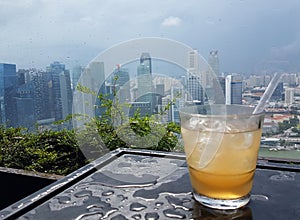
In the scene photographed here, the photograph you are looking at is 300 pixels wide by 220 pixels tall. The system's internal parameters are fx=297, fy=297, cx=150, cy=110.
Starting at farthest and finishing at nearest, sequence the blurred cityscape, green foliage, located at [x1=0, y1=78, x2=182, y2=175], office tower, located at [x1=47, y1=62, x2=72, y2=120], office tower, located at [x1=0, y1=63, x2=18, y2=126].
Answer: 1. office tower, located at [x1=0, y1=63, x2=18, y2=126]
2. office tower, located at [x1=47, y1=62, x2=72, y2=120]
3. green foliage, located at [x1=0, y1=78, x2=182, y2=175]
4. the blurred cityscape

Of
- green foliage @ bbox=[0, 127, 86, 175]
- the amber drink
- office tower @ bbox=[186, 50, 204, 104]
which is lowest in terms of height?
green foliage @ bbox=[0, 127, 86, 175]

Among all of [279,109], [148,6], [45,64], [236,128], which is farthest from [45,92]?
[236,128]

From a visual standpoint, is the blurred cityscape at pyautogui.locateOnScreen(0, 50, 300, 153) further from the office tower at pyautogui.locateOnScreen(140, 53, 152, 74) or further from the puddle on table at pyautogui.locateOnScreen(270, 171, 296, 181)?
the puddle on table at pyautogui.locateOnScreen(270, 171, 296, 181)

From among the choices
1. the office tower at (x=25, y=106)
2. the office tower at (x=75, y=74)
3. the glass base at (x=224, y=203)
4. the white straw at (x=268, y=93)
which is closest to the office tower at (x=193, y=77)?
the white straw at (x=268, y=93)

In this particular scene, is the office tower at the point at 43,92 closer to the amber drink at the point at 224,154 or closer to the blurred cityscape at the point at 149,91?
the blurred cityscape at the point at 149,91

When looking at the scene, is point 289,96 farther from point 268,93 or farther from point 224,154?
point 224,154

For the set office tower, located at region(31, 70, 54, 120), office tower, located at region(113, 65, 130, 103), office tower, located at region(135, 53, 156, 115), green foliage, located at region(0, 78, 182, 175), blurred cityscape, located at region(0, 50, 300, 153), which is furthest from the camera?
office tower, located at region(31, 70, 54, 120)

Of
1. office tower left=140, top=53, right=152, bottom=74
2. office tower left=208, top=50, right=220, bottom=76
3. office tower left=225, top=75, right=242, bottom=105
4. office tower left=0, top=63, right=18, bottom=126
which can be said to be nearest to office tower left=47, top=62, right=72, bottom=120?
office tower left=0, top=63, right=18, bottom=126
